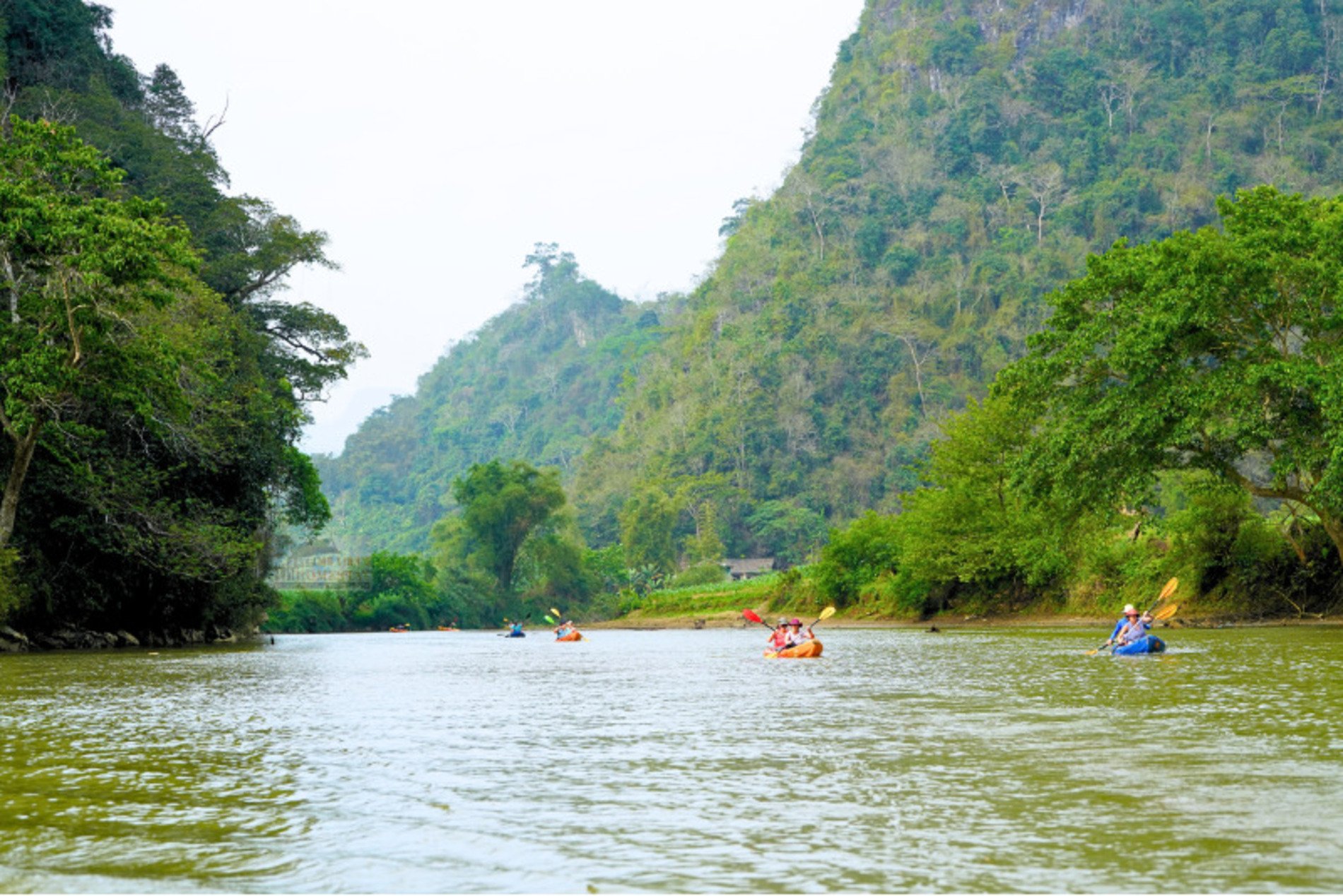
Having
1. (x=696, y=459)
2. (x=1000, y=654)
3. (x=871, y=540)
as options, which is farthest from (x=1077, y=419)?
(x=696, y=459)

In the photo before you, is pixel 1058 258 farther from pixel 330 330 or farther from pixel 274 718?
pixel 274 718

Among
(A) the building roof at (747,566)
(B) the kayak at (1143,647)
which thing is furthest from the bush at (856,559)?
(A) the building roof at (747,566)

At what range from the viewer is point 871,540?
57188mm

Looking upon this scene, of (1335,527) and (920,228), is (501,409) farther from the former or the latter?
(1335,527)

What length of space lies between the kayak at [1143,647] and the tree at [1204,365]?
734cm

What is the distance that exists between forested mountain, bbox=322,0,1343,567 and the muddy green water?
80532mm

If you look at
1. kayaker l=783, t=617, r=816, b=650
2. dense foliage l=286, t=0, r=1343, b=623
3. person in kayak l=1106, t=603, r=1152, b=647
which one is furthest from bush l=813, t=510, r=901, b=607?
person in kayak l=1106, t=603, r=1152, b=647

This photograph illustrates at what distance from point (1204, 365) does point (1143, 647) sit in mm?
12839

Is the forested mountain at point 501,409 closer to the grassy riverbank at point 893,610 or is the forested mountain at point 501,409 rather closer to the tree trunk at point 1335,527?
the grassy riverbank at point 893,610

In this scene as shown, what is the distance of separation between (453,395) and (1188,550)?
5562 inches

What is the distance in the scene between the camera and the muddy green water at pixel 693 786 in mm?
7211

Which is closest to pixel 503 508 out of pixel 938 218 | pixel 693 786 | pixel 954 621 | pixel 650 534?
pixel 650 534

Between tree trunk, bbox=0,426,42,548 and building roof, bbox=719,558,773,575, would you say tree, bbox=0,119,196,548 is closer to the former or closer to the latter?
tree trunk, bbox=0,426,42,548

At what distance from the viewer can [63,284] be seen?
27.0 meters
